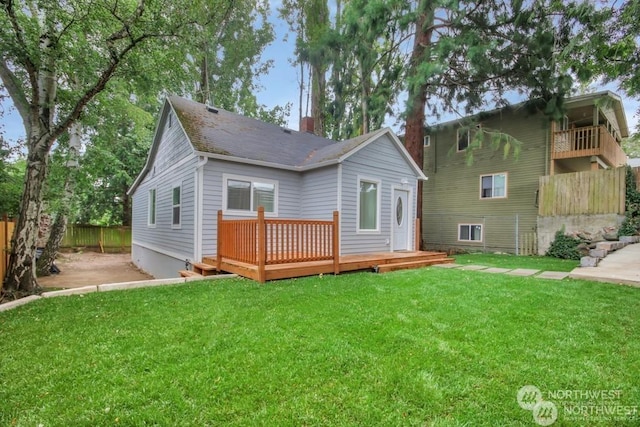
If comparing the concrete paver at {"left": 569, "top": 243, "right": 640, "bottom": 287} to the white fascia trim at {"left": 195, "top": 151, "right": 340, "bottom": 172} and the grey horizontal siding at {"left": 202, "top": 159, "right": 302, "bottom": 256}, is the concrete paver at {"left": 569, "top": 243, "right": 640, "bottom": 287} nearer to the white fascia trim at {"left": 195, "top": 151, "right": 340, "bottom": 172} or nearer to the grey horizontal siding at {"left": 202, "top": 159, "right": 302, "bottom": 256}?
the white fascia trim at {"left": 195, "top": 151, "right": 340, "bottom": 172}

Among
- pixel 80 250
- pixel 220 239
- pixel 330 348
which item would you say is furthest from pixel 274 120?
pixel 330 348

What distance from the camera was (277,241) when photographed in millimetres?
5703

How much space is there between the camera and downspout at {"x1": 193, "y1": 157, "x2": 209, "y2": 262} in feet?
24.3

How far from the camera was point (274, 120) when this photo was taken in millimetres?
23219

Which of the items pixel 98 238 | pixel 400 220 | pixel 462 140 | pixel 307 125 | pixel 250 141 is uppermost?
pixel 307 125

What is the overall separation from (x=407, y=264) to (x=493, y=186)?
346 inches

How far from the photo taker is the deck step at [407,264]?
7191mm

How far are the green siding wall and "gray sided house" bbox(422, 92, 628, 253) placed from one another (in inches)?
1.4

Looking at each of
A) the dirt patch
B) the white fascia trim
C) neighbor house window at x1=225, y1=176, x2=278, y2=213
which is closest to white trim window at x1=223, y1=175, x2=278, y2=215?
neighbor house window at x1=225, y1=176, x2=278, y2=213

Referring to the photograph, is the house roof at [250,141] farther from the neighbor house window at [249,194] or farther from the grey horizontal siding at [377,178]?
the neighbor house window at [249,194]

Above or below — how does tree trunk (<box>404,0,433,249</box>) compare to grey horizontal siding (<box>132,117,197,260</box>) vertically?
above

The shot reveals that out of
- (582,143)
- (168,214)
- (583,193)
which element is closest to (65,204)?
(168,214)

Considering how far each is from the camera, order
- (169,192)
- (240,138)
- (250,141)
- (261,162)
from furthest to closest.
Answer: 1. (169,192)
2. (250,141)
3. (240,138)
4. (261,162)

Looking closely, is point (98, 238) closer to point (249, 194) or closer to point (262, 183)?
point (249, 194)
